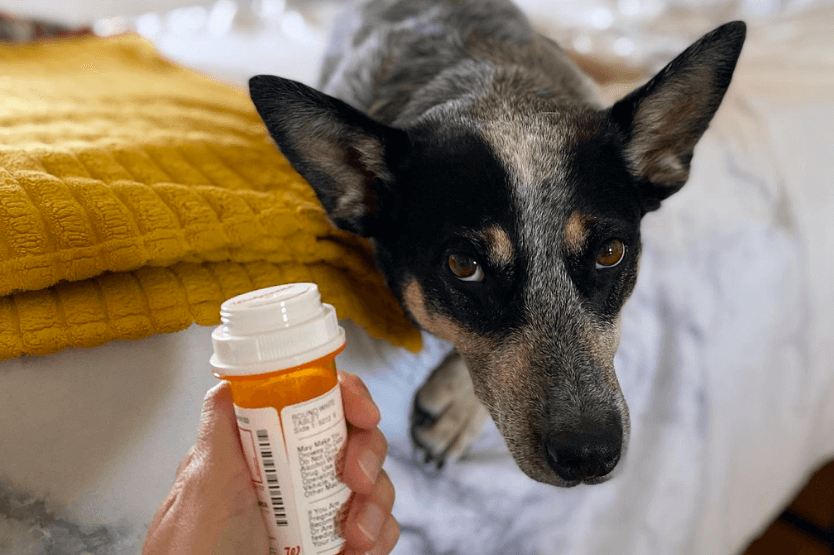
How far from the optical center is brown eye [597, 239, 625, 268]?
984 millimetres

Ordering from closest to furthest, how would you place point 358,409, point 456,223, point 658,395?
point 358,409 → point 456,223 → point 658,395

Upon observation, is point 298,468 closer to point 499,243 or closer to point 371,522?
point 371,522

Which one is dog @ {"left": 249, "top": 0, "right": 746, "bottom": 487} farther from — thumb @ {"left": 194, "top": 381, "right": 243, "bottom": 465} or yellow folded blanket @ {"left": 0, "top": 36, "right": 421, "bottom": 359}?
thumb @ {"left": 194, "top": 381, "right": 243, "bottom": 465}

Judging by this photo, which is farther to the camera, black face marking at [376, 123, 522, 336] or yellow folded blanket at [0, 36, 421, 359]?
black face marking at [376, 123, 522, 336]

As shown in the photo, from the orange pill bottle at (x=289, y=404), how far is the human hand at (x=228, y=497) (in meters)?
0.02

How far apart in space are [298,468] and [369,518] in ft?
0.40

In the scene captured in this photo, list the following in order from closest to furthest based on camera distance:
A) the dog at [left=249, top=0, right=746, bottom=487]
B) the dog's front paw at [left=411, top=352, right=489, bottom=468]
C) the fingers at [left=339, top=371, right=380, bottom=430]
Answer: the fingers at [left=339, top=371, right=380, bottom=430], the dog at [left=249, top=0, right=746, bottom=487], the dog's front paw at [left=411, top=352, right=489, bottom=468]

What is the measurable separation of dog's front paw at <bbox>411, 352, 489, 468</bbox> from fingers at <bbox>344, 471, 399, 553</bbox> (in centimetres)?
31

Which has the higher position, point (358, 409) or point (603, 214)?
point (603, 214)

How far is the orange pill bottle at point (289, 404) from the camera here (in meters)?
0.60

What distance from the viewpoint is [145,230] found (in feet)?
2.80

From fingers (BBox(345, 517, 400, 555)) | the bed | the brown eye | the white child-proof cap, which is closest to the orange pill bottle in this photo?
the white child-proof cap

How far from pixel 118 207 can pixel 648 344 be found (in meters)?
1.01

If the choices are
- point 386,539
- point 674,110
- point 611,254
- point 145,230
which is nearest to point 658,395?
point 611,254
